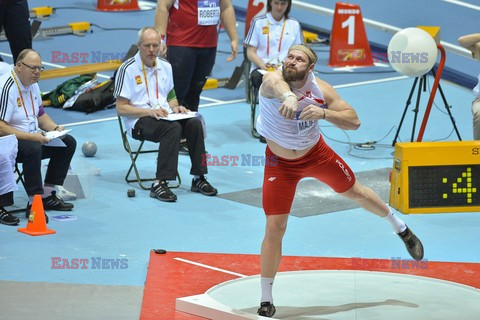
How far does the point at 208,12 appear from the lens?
33.7 feet

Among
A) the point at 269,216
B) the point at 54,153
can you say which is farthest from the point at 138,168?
the point at 269,216

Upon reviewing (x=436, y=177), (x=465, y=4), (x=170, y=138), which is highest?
(x=170, y=138)

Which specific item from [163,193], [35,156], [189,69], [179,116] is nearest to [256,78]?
[189,69]

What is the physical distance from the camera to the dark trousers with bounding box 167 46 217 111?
33.6ft

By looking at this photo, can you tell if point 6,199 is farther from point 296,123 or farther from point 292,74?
point 292,74

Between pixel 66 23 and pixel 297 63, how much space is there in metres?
11.2

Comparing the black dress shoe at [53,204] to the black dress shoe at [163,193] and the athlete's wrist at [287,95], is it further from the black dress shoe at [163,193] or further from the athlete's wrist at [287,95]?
the athlete's wrist at [287,95]

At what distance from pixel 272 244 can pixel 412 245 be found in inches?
53.9

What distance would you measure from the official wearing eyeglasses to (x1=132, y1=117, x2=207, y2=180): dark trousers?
31.2 inches

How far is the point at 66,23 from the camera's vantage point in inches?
660

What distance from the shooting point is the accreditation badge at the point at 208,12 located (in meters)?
10.2

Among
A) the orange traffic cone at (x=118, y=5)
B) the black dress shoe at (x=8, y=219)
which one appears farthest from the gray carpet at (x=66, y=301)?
the orange traffic cone at (x=118, y=5)

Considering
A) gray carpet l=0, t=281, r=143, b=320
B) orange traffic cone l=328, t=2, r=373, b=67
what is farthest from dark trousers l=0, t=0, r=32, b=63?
orange traffic cone l=328, t=2, r=373, b=67

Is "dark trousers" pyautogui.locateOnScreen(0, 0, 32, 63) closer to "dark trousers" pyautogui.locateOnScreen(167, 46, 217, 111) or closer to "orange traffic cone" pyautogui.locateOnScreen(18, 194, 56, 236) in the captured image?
"dark trousers" pyautogui.locateOnScreen(167, 46, 217, 111)
